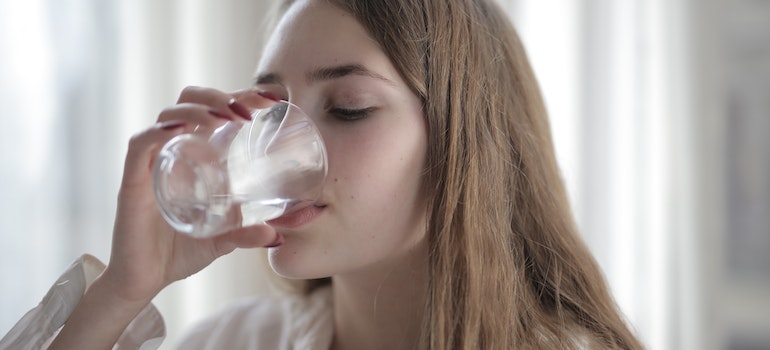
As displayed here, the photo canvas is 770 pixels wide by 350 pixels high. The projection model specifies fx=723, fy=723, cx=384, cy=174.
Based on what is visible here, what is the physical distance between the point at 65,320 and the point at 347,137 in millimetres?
460

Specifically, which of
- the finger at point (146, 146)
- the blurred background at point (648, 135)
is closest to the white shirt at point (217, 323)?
the finger at point (146, 146)

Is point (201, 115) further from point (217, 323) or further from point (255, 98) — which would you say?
point (217, 323)

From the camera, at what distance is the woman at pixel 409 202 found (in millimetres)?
909

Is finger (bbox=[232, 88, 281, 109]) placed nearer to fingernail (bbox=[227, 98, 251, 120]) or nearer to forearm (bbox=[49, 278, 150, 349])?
fingernail (bbox=[227, 98, 251, 120])

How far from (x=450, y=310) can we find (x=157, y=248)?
40cm

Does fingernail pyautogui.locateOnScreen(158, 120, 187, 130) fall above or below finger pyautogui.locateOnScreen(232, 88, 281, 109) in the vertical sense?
below

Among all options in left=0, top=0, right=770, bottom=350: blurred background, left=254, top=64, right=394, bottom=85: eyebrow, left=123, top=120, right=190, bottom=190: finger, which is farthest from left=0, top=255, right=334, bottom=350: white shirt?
left=254, top=64, right=394, bottom=85: eyebrow

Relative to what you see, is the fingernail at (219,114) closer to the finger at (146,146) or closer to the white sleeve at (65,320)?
the finger at (146,146)

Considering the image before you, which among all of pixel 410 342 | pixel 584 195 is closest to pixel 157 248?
pixel 410 342

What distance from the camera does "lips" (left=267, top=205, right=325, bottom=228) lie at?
90cm

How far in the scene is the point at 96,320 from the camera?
0.94m

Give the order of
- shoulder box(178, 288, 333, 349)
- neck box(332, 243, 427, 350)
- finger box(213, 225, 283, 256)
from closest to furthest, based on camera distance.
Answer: finger box(213, 225, 283, 256) → neck box(332, 243, 427, 350) → shoulder box(178, 288, 333, 349)

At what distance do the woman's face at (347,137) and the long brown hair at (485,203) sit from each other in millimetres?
33

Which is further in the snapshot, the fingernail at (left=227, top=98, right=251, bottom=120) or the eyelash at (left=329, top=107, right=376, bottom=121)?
the eyelash at (left=329, top=107, right=376, bottom=121)
